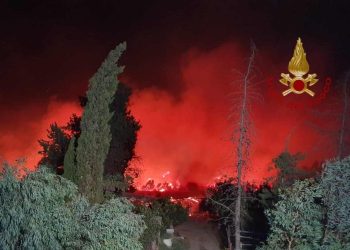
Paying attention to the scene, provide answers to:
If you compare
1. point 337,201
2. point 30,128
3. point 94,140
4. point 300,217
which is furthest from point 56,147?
point 30,128

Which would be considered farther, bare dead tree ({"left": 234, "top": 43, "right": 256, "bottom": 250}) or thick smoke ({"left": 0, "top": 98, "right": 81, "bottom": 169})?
thick smoke ({"left": 0, "top": 98, "right": 81, "bottom": 169})

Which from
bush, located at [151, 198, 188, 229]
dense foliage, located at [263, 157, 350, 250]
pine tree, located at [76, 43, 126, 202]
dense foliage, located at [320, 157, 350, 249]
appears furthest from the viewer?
bush, located at [151, 198, 188, 229]

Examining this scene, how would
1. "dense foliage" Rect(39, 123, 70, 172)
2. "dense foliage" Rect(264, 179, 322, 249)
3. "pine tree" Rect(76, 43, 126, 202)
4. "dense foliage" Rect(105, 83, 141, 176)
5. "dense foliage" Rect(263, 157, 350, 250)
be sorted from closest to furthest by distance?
"dense foliage" Rect(263, 157, 350, 250) → "dense foliage" Rect(264, 179, 322, 249) → "pine tree" Rect(76, 43, 126, 202) → "dense foliage" Rect(39, 123, 70, 172) → "dense foliage" Rect(105, 83, 141, 176)

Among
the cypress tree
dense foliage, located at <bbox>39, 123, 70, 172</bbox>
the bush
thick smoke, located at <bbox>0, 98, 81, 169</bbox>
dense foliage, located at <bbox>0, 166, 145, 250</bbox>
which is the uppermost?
thick smoke, located at <bbox>0, 98, 81, 169</bbox>

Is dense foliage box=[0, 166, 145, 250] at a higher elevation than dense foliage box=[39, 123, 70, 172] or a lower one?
lower

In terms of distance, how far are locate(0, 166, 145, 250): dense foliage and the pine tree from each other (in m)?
6.40

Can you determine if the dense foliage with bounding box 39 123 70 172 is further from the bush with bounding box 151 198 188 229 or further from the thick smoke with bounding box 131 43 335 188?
the thick smoke with bounding box 131 43 335 188

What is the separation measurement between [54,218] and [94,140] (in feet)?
28.8

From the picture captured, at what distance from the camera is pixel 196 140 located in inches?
2279

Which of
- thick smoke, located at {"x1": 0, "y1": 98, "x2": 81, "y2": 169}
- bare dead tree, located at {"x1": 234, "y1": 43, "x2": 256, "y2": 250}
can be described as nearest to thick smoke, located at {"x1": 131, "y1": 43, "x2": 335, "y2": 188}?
thick smoke, located at {"x1": 0, "y1": 98, "x2": 81, "y2": 169}

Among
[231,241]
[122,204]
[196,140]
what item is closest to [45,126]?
[196,140]

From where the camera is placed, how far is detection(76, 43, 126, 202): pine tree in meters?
24.5

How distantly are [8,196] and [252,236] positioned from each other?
1734 centimetres

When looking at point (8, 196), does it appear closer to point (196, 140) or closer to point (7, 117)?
point (7, 117)
